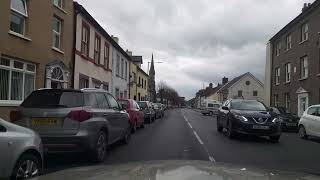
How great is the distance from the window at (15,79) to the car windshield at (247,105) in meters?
8.01

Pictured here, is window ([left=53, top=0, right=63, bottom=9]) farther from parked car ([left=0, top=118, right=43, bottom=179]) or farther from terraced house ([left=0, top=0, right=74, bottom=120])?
parked car ([left=0, top=118, right=43, bottom=179])

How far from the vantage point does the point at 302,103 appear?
35.1 m

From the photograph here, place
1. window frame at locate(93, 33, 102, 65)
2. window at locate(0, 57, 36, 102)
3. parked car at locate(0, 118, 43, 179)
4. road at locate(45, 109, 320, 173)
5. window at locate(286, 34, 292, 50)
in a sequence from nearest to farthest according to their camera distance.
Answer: parked car at locate(0, 118, 43, 179)
road at locate(45, 109, 320, 173)
window at locate(0, 57, 36, 102)
window frame at locate(93, 33, 102, 65)
window at locate(286, 34, 292, 50)

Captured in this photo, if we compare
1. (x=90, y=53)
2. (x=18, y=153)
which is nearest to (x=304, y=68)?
(x=90, y=53)

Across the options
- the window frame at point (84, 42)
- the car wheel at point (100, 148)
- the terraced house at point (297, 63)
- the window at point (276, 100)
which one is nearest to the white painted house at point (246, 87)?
the terraced house at point (297, 63)

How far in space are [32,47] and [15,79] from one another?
1673mm

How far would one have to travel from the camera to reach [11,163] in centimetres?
717

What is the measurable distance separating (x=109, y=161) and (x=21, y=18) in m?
9.35

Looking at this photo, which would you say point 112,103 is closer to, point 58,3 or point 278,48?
point 58,3

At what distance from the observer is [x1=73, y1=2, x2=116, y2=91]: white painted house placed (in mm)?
25312

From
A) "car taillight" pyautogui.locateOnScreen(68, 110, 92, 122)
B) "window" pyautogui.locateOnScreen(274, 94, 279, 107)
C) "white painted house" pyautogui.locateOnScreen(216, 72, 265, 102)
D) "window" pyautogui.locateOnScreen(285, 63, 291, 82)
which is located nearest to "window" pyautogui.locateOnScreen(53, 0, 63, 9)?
"car taillight" pyautogui.locateOnScreen(68, 110, 92, 122)

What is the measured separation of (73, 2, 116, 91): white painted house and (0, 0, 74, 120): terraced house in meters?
1.28

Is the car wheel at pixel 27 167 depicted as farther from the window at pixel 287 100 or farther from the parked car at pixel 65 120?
the window at pixel 287 100

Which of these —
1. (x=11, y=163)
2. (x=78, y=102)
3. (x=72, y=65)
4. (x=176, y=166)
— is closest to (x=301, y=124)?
(x=72, y=65)
